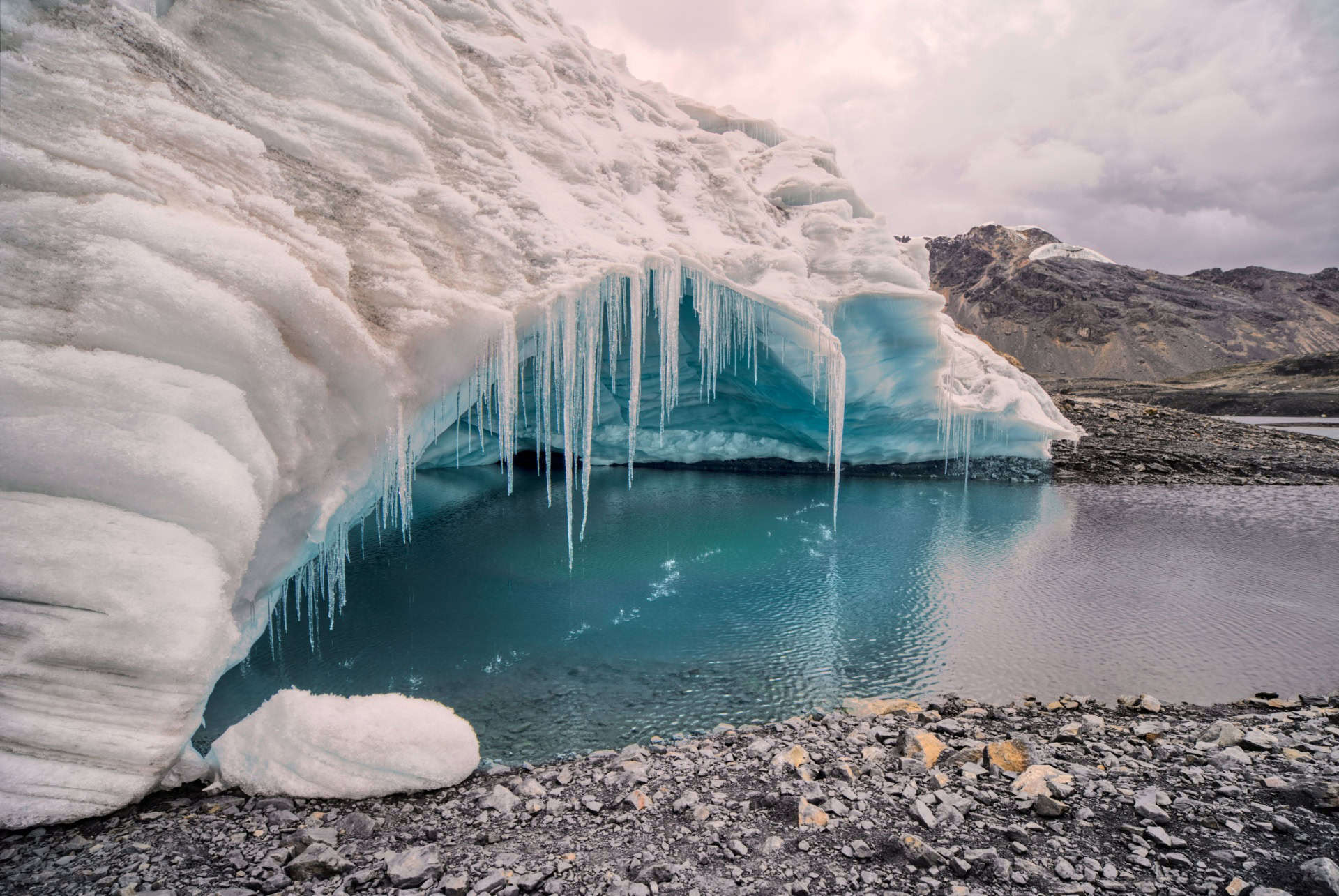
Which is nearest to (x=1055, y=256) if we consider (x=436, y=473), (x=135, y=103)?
(x=436, y=473)

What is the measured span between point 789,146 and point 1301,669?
21.8 m

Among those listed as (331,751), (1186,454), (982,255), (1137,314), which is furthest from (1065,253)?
(331,751)

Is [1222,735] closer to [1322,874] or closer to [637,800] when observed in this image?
[1322,874]

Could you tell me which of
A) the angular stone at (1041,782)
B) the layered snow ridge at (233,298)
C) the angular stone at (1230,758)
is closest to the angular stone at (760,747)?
the angular stone at (1041,782)

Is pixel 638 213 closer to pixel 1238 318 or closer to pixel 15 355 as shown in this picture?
pixel 15 355

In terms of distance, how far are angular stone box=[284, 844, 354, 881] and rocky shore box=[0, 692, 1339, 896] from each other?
13 millimetres

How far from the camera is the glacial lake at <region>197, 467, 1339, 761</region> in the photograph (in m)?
8.11

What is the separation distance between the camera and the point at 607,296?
1303cm

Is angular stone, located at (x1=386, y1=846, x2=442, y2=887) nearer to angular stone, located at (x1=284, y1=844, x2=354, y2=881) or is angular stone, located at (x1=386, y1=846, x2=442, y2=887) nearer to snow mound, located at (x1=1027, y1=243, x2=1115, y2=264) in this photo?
angular stone, located at (x1=284, y1=844, x2=354, y2=881)

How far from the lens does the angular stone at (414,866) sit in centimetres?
396

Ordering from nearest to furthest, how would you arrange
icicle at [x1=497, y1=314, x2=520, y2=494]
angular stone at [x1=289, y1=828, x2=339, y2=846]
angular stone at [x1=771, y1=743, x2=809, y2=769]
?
angular stone at [x1=289, y1=828, x2=339, y2=846]
angular stone at [x1=771, y1=743, x2=809, y2=769]
icicle at [x1=497, y1=314, x2=520, y2=494]

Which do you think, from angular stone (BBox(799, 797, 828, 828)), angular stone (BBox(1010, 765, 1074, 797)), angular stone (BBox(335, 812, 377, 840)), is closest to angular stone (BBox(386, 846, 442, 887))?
angular stone (BBox(335, 812, 377, 840))

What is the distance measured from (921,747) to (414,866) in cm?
457

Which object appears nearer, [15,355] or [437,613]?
[15,355]
